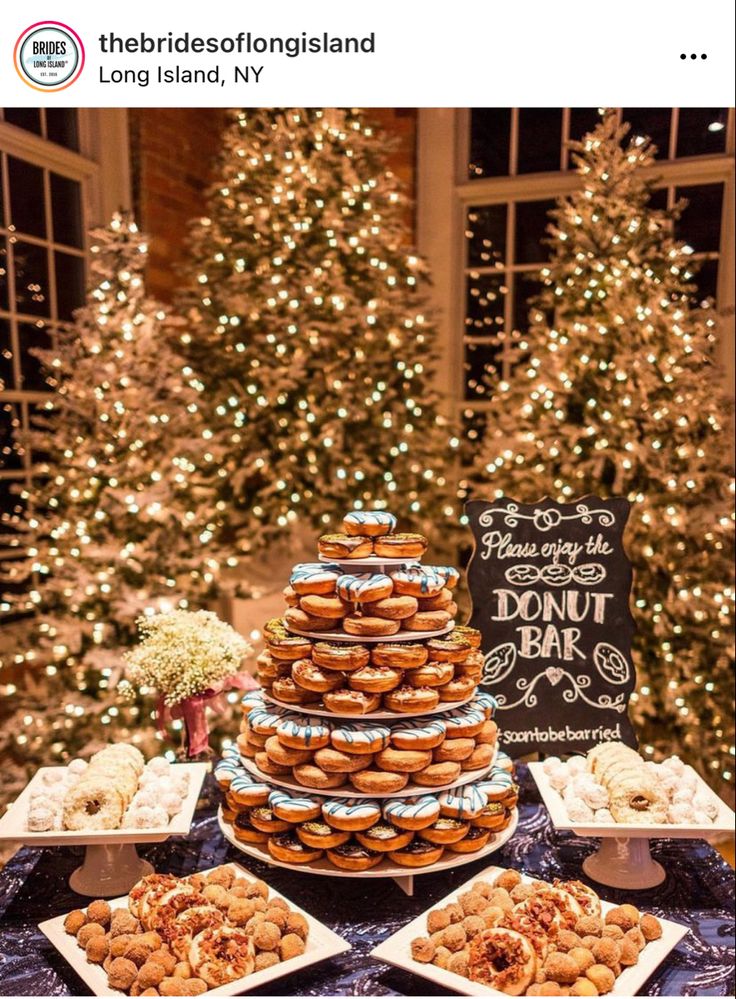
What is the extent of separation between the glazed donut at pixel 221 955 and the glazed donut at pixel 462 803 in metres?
0.47

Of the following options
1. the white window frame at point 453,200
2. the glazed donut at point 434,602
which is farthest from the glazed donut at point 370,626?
the white window frame at point 453,200

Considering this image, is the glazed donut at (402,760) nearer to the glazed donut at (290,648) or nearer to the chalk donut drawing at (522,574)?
the glazed donut at (290,648)

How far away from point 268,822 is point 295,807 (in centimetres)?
9

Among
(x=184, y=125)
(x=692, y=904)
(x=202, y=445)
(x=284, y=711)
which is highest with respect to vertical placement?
(x=184, y=125)

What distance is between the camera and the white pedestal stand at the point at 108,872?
5.35ft

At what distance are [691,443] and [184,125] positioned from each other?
350 cm

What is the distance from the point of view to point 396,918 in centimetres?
153

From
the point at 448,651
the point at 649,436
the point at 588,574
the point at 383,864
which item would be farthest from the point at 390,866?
the point at 649,436

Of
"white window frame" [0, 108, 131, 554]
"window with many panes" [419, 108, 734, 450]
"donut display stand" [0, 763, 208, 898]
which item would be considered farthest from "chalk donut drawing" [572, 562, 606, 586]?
"white window frame" [0, 108, 131, 554]

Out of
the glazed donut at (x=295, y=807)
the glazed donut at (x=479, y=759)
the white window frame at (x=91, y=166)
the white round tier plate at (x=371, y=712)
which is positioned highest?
the white window frame at (x=91, y=166)

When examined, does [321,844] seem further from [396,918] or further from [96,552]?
[96,552]

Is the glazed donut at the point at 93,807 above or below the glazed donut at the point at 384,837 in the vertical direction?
above
